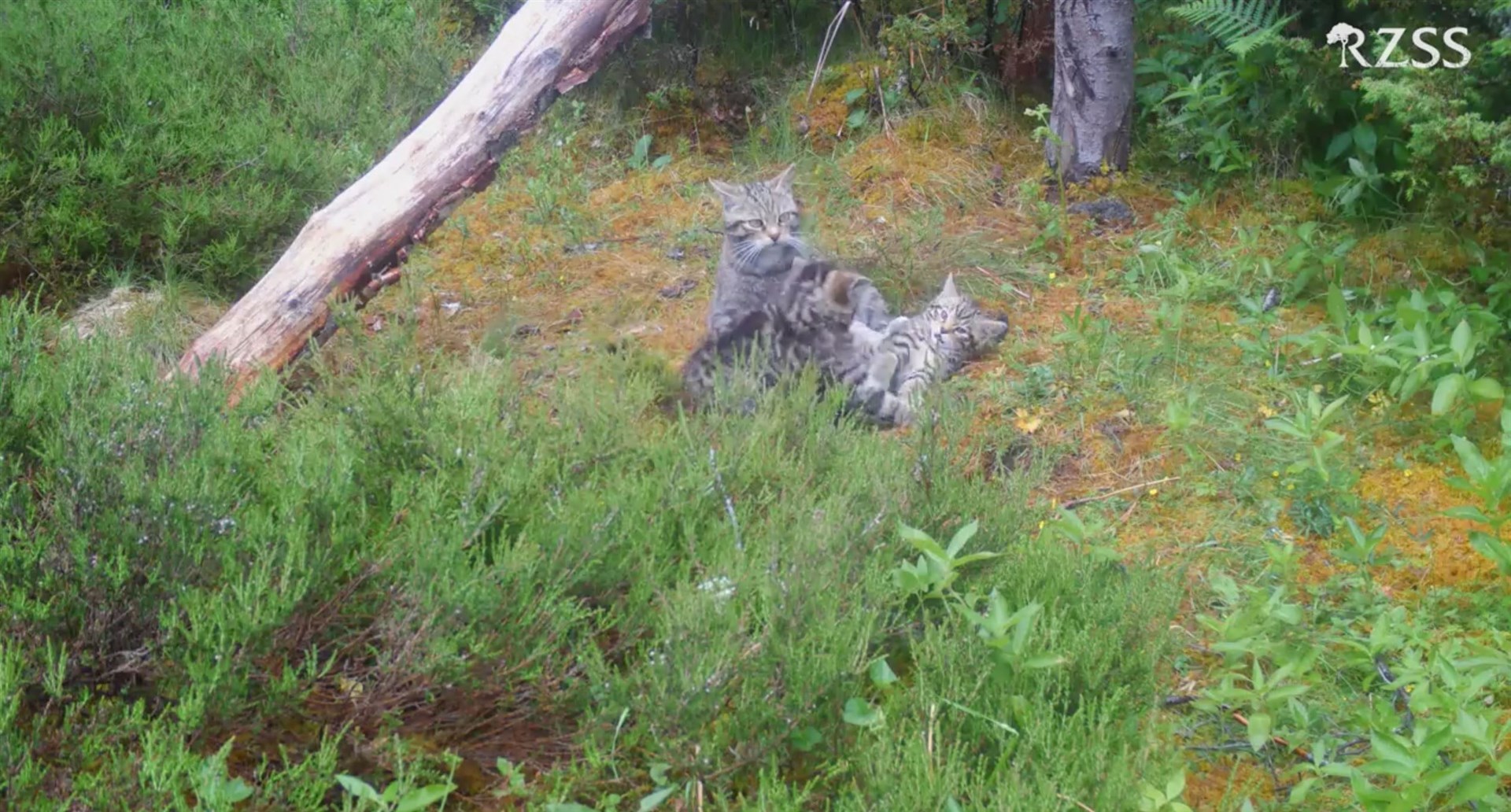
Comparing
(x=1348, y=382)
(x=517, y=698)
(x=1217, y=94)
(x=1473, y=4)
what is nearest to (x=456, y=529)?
(x=517, y=698)

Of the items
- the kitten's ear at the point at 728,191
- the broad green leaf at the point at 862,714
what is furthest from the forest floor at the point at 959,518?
the kitten's ear at the point at 728,191

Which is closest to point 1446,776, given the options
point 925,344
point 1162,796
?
point 1162,796

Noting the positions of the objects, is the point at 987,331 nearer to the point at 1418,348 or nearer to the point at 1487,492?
the point at 1418,348

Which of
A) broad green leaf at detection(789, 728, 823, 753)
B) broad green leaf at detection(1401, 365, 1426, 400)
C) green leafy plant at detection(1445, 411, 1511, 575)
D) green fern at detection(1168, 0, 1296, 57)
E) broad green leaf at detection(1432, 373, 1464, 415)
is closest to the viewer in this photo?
broad green leaf at detection(789, 728, 823, 753)

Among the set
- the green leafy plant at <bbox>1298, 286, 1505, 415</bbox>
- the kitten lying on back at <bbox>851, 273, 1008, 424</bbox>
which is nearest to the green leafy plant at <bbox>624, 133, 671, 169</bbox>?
the kitten lying on back at <bbox>851, 273, 1008, 424</bbox>

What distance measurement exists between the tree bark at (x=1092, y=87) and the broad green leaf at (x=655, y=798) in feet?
17.7

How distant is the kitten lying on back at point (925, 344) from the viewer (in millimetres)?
5816

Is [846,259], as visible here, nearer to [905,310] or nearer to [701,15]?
[905,310]

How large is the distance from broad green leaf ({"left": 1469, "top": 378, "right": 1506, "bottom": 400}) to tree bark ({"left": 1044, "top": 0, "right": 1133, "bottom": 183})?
10.1ft

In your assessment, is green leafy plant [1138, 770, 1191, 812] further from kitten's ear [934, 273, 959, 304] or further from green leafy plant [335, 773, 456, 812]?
kitten's ear [934, 273, 959, 304]

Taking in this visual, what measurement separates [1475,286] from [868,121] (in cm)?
385

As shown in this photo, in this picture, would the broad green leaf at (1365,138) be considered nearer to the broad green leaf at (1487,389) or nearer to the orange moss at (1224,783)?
the broad green leaf at (1487,389)

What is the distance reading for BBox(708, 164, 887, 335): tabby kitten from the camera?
6285 mm

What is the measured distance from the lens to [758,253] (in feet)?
21.2
